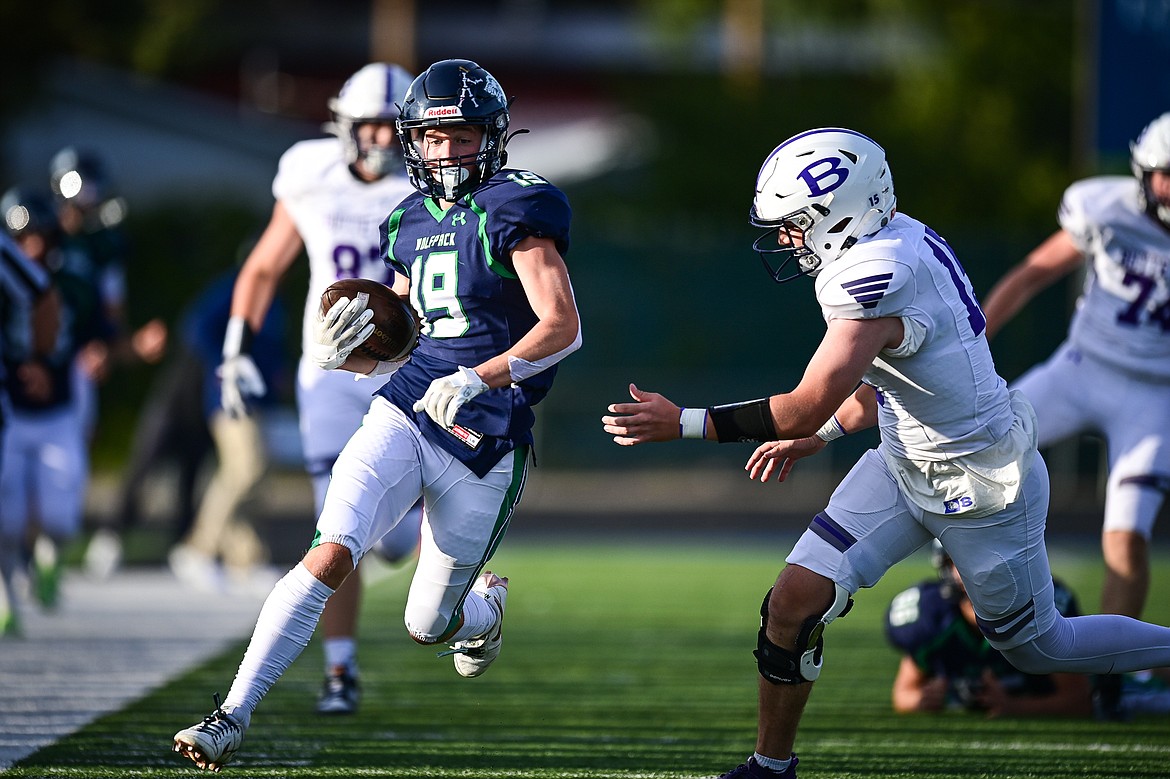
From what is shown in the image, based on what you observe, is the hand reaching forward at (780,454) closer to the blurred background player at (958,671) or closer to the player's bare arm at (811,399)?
the player's bare arm at (811,399)

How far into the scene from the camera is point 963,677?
562 centimetres

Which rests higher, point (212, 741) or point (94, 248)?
point (212, 741)

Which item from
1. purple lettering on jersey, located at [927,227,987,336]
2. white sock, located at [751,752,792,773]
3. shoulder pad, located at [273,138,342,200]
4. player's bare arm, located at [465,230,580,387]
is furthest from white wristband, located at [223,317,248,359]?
purple lettering on jersey, located at [927,227,987,336]

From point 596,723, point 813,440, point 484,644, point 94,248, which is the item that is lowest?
point 596,723

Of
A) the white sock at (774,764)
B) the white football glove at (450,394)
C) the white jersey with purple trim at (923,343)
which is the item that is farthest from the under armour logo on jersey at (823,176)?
the white sock at (774,764)

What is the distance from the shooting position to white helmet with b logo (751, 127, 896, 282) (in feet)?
13.3

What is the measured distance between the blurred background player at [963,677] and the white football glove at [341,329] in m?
2.37

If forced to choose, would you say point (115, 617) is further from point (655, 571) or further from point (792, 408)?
point (792, 408)

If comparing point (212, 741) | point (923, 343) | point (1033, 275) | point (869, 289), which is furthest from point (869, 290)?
point (1033, 275)

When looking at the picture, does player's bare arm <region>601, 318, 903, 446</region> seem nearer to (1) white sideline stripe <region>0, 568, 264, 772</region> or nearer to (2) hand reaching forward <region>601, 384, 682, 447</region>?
(2) hand reaching forward <region>601, 384, 682, 447</region>

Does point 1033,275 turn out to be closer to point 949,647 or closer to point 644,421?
point 949,647

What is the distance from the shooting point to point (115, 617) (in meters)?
7.95

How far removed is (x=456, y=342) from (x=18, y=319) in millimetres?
3508

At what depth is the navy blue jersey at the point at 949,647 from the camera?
5570 millimetres
